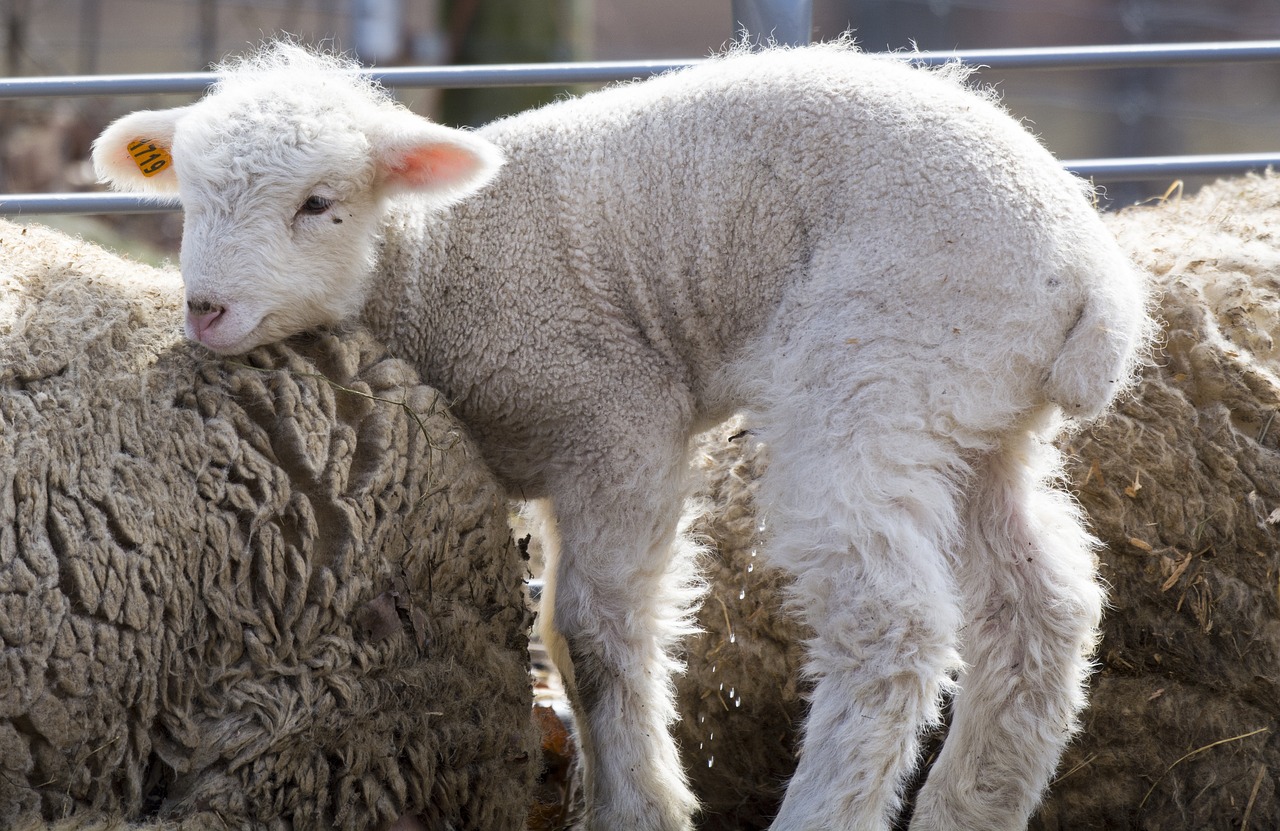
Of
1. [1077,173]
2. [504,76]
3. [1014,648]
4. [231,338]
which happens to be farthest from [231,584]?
[1077,173]

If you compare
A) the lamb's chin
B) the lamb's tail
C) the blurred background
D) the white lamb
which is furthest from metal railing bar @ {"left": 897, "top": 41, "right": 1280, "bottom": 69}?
the blurred background

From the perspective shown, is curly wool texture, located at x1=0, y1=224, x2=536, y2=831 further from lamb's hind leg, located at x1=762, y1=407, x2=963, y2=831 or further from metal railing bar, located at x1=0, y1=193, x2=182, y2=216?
metal railing bar, located at x1=0, y1=193, x2=182, y2=216

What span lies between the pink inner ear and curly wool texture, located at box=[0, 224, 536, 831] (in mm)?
448

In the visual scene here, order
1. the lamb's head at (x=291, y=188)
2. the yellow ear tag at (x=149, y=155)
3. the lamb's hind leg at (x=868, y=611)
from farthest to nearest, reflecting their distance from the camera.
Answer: the yellow ear tag at (x=149, y=155) < the lamb's head at (x=291, y=188) < the lamb's hind leg at (x=868, y=611)

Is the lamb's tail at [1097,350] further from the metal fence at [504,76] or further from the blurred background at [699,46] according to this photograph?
the blurred background at [699,46]

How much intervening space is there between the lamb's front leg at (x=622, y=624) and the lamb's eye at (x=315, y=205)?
0.95 metres

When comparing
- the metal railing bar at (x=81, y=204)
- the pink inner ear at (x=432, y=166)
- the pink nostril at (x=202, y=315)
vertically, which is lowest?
the metal railing bar at (x=81, y=204)

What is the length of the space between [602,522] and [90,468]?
1282 mm

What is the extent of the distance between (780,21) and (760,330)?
1987 millimetres

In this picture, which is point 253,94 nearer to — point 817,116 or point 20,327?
point 20,327

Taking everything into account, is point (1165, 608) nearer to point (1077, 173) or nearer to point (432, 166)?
point (1077, 173)

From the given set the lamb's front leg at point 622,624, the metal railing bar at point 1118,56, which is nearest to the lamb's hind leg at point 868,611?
the lamb's front leg at point 622,624

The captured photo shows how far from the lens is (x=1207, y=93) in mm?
14586

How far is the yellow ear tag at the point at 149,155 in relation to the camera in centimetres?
363
